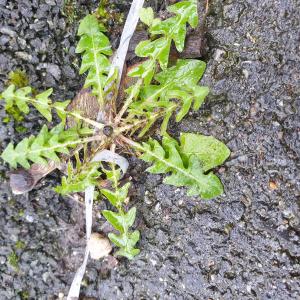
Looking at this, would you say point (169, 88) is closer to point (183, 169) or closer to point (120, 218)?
point (183, 169)

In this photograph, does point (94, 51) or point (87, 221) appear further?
point (87, 221)

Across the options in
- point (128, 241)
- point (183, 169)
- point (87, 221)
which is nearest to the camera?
point (183, 169)

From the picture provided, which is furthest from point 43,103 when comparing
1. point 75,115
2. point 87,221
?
point 87,221

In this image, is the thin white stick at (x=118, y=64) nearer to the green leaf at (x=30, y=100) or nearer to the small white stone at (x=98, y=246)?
the small white stone at (x=98, y=246)

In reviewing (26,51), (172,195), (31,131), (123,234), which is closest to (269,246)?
(172,195)

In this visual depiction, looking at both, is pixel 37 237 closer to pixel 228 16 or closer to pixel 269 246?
pixel 269 246

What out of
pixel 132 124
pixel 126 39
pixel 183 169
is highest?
pixel 126 39

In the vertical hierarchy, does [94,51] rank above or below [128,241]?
above
